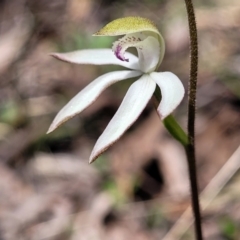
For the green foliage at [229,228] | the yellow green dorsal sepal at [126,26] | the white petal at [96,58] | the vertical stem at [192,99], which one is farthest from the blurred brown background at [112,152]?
→ the yellow green dorsal sepal at [126,26]

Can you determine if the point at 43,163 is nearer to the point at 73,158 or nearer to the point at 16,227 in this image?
the point at 73,158

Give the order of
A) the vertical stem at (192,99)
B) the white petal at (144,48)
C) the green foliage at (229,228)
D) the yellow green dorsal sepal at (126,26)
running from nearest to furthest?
1. the vertical stem at (192,99)
2. the yellow green dorsal sepal at (126,26)
3. the white petal at (144,48)
4. the green foliage at (229,228)

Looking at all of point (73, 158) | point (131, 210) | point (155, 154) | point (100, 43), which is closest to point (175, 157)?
point (155, 154)

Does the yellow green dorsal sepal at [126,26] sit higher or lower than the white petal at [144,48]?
higher

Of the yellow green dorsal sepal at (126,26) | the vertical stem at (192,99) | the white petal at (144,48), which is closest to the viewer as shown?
the vertical stem at (192,99)

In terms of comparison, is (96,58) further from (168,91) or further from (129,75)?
Result: (168,91)

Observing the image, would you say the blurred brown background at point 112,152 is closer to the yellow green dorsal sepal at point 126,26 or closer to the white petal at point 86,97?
the white petal at point 86,97

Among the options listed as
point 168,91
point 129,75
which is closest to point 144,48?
point 129,75
